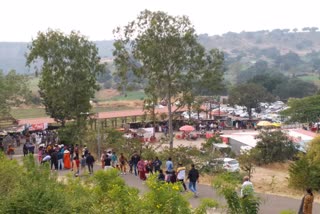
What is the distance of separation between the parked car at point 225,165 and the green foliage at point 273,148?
2009 millimetres

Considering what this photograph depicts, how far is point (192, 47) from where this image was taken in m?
24.4

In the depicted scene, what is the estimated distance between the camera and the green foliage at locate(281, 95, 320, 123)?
45.4 metres

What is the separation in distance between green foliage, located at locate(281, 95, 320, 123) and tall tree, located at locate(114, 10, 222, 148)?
78.9 ft

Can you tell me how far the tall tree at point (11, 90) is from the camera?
29.8 m

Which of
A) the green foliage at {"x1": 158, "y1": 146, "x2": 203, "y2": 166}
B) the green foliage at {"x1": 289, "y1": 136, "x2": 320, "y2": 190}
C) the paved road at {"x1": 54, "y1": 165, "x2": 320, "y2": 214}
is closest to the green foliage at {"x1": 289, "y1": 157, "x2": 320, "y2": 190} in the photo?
the green foliage at {"x1": 289, "y1": 136, "x2": 320, "y2": 190}

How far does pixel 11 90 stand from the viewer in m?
32.1

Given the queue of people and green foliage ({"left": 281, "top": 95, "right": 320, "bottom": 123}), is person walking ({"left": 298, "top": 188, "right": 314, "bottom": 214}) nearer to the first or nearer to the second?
the queue of people

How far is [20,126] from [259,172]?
17.8 meters

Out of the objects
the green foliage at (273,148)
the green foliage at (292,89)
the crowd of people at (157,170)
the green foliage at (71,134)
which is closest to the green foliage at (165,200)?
the crowd of people at (157,170)

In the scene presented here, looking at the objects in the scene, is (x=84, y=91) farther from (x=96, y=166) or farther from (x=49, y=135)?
(x=96, y=166)

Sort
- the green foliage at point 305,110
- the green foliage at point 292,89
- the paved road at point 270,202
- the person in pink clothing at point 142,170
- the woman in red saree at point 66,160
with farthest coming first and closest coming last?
the green foliage at point 292,89 < the green foliage at point 305,110 < the woman in red saree at point 66,160 < the person in pink clothing at point 142,170 < the paved road at point 270,202

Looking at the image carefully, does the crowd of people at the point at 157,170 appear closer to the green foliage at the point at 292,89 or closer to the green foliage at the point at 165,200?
the green foliage at the point at 165,200

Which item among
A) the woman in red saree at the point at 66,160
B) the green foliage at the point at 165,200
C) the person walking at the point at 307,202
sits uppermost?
the green foliage at the point at 165,200

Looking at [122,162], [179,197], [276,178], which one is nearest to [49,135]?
[122,162]
